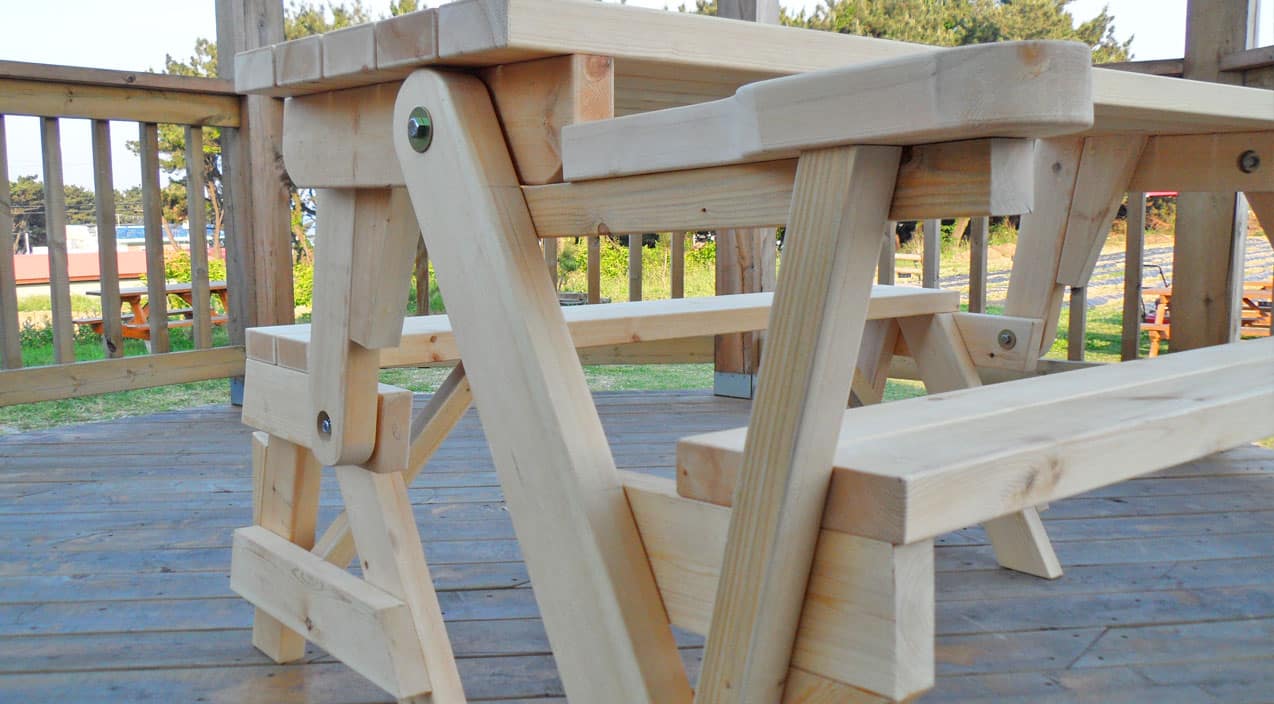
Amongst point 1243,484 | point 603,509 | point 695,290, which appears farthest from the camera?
point 695,290

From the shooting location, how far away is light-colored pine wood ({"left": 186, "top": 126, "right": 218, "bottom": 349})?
377 cm

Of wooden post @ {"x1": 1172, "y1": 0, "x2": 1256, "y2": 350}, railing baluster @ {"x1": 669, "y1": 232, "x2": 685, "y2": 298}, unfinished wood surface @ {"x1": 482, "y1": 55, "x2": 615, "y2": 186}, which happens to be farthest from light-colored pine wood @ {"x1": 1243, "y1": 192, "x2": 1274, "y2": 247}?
railing baluster @ {"x1": 669, "y1": 232, "x2": 685, "y2": 298}

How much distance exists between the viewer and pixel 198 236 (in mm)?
3824

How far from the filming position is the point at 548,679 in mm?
1622

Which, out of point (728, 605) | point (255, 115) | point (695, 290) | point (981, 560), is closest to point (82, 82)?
point (255, 115)

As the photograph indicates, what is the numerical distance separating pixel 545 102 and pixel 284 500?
929 mm

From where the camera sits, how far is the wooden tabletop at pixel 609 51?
0.93 metres

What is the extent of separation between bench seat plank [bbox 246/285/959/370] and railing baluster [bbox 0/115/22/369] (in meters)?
2.07

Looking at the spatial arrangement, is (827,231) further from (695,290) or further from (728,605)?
(695,290)

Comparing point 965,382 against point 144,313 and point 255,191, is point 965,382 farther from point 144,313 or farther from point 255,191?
point 144,313

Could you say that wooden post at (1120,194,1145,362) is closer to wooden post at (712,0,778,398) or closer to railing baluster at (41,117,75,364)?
wooden post at (712,0,778,398)

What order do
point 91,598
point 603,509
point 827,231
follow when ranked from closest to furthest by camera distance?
point 827,231, point 603,509, point 91,598

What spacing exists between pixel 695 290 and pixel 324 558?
10.6 metres

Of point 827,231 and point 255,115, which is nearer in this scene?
point 827,231
